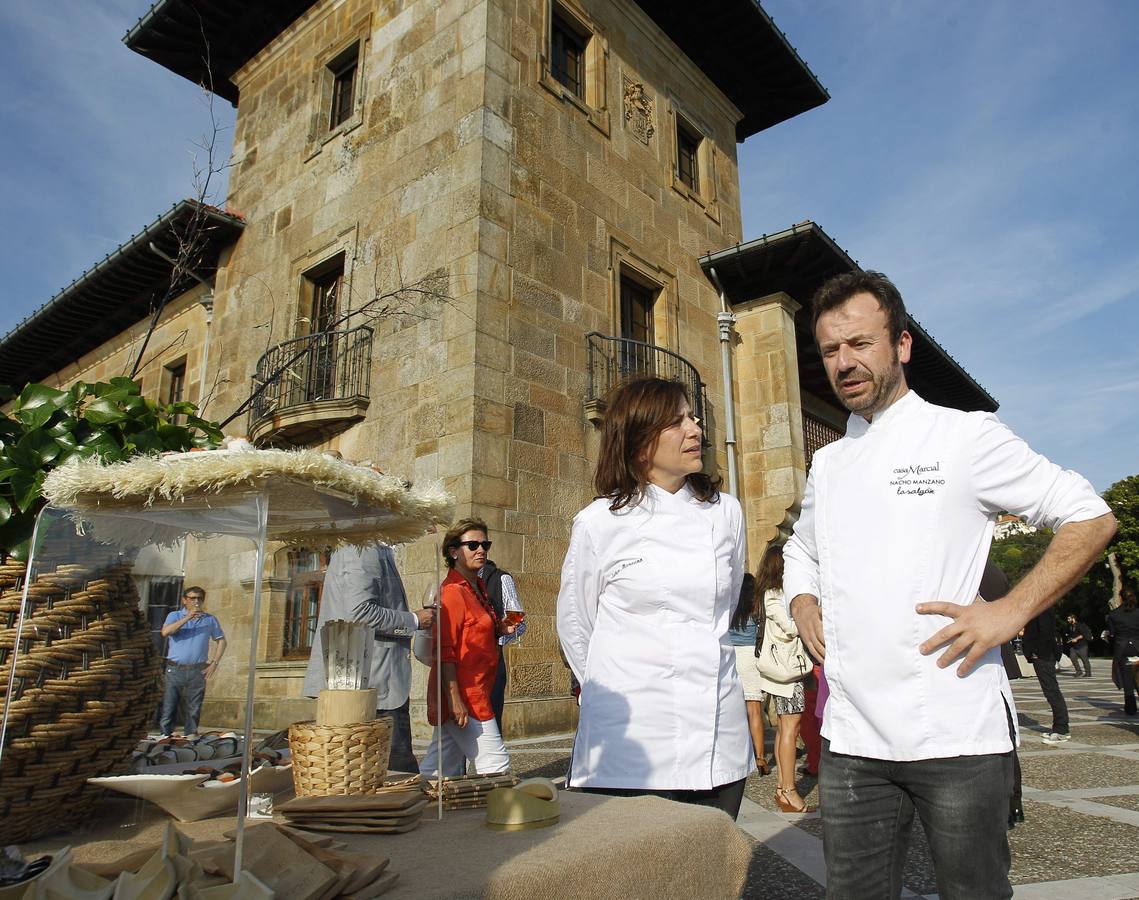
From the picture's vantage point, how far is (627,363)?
10727 millimetres

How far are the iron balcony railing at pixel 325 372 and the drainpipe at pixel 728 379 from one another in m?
5.53

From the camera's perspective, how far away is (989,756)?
1461 mm

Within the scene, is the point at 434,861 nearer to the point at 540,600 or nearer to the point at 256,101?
the point at 540,600

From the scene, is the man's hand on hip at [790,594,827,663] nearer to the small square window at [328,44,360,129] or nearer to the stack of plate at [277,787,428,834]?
the stack of plate at [277,787,428,834]

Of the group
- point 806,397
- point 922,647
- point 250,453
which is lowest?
point 922,647

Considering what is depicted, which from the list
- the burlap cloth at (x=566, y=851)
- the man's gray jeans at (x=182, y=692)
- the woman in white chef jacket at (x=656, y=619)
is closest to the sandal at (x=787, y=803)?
the woman in white chef jacket at (x=656, y=619)

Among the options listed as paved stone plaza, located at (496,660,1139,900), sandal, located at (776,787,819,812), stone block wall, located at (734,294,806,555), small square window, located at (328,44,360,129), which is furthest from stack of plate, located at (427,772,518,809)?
small square window, located at (328,44,360,129)

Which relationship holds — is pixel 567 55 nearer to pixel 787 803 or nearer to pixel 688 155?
pixel 688 155

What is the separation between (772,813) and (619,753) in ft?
10.5

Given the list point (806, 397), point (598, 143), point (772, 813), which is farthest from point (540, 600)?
point (806, 397)

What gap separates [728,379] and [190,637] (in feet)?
36.9

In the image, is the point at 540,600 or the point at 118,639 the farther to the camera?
the point at 540,600

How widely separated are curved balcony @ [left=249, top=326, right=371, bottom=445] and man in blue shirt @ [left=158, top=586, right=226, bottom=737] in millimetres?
7745

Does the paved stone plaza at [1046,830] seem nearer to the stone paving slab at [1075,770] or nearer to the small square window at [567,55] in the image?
the stone paving slab at [1075,770]
